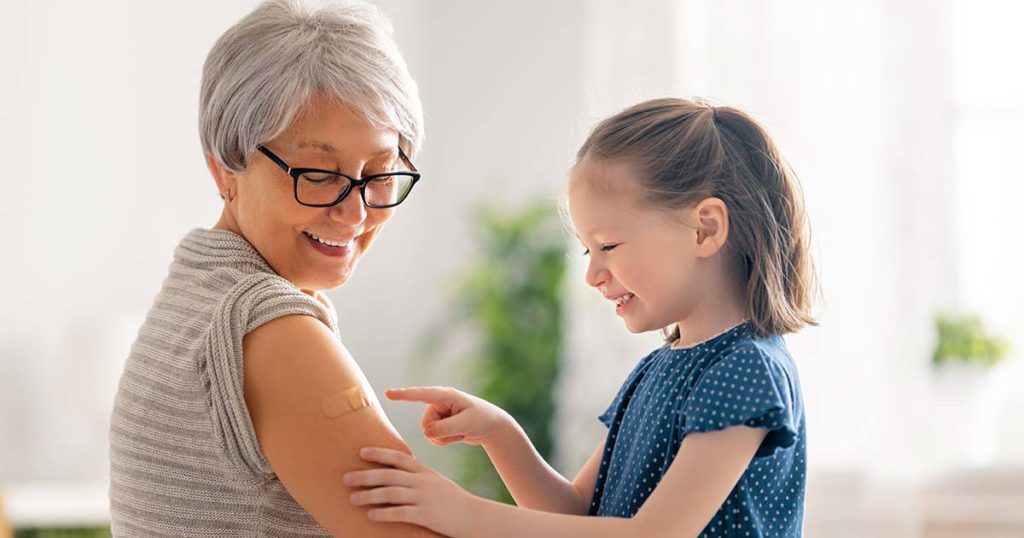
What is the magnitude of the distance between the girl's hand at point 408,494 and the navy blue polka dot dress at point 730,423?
268 mm

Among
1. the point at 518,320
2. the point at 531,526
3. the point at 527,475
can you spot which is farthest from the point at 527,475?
the point at 518,320

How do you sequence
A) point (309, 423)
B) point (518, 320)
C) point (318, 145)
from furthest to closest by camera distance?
1. point (518, 320)
2. point (318, 145)
3. point (309, 423)

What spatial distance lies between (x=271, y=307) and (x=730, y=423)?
544 millimetres

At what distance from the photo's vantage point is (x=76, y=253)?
393 cm

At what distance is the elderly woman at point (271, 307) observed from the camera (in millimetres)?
1237

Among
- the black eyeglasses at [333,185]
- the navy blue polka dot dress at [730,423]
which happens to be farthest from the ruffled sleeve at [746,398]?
the black eyeglasses at [333,185]

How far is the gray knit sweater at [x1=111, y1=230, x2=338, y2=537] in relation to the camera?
125 cm

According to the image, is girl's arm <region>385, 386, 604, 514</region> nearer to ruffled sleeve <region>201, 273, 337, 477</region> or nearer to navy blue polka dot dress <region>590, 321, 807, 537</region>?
navy blue polka dot dress <region>590, 321, 807, 537</region>

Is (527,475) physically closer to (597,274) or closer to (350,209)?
(597,274)

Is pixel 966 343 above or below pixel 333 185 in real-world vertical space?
below

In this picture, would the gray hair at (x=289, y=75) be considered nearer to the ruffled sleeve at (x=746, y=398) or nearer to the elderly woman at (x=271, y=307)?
the elderly woman at (x=271, y=307)

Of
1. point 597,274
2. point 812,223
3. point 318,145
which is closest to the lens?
point 318,145

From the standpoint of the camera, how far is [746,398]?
1306 millimetres

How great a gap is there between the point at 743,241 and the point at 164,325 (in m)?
0.73
